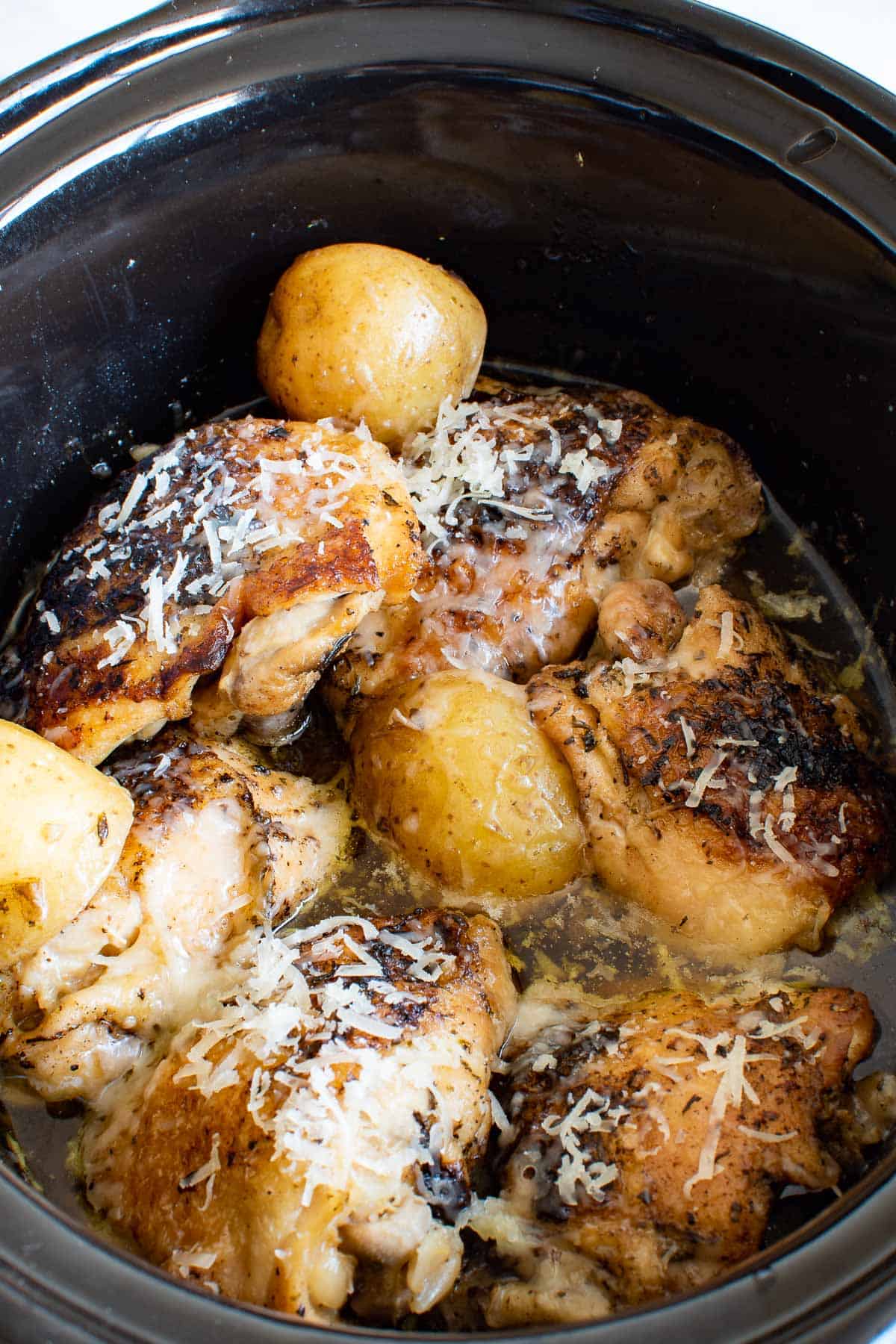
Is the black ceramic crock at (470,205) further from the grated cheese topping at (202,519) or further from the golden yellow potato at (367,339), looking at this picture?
the grated cheese topping at (202,519)

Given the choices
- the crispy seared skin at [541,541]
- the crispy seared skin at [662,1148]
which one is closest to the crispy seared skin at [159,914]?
the crispy seared skin at [541,541]

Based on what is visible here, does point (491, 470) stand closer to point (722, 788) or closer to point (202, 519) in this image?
point (202, 519)

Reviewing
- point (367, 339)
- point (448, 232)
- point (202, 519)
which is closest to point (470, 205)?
point (448, 232)

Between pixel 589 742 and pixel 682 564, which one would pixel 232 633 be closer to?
pixel 589 742

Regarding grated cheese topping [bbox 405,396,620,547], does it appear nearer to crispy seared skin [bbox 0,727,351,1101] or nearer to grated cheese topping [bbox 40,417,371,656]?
grated cheese topping [bbox 40,417,371,656]

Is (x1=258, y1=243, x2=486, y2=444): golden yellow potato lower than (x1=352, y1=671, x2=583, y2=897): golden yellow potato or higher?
higher

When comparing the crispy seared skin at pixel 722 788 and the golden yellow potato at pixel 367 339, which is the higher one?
the golden yellow potato at pixel 367 339

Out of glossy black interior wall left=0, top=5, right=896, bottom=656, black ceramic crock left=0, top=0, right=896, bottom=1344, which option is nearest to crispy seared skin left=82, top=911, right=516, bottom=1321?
black ceramic crock left=0, top=0, right=896, bottom=1344
